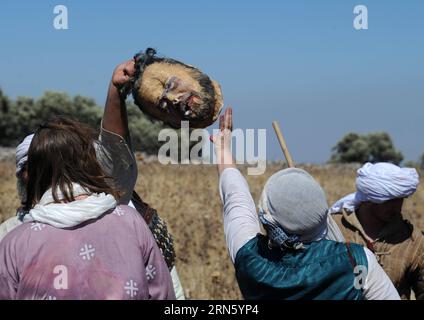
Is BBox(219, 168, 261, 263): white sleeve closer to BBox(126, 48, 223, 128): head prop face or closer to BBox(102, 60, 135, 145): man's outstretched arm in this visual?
BBox(126, 48, 223, 128): head prop face

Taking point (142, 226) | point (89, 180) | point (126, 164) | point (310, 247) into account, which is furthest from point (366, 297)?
point (126, 164)

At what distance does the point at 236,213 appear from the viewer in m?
3.51

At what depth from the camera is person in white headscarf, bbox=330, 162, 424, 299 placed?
4586 millimetres

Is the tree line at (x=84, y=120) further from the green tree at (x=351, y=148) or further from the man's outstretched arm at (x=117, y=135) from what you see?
the man's outstretched arm at (x=117, y=135)

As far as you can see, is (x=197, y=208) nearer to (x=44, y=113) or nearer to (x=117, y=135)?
(x=117, y=135)

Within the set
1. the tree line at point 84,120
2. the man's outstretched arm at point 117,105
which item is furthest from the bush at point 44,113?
the man's outstretched arm at point 117,105

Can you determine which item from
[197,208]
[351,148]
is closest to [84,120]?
[351,148]

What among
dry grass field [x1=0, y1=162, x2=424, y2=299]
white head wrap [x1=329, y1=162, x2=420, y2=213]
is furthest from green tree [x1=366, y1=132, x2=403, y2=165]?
white head wrap [x1=329, y1=162, x2=420, y2=213]

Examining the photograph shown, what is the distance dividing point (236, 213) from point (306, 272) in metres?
0.53

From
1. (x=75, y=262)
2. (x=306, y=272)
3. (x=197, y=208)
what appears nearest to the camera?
(x=75, y=262)

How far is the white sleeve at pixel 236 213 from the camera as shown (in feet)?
11.2

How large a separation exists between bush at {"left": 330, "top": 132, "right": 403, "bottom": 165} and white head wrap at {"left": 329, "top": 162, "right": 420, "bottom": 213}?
42439 millimetres

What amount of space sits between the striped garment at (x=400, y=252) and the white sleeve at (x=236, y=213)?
1.28 metres

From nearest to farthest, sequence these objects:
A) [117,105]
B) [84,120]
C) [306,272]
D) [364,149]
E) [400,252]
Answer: [306,272] → [117,105] → [400,252] → [84,120] → [364,149]
